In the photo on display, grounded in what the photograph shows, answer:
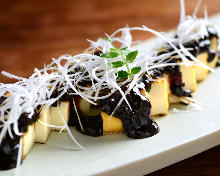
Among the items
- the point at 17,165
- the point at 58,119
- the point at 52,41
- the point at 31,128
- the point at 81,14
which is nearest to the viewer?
the point at 17,165

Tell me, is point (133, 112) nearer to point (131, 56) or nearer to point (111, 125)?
point (111, 125)

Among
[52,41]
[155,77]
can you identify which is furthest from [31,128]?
[52,41]

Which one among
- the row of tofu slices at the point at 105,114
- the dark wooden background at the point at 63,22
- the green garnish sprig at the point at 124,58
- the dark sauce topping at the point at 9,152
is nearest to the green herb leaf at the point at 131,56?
the green garnish sprig at the point at 124,58

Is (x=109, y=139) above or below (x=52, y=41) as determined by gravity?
below

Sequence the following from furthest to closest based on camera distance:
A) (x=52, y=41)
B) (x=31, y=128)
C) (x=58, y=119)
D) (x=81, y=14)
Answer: (x=81, y=14) < (x=52, y=41) < (x=58, y=119) < (x=31, y=128)

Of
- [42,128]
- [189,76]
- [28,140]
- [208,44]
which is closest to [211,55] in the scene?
[208,44]

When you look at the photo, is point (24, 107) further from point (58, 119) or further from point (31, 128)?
point (58, 119)

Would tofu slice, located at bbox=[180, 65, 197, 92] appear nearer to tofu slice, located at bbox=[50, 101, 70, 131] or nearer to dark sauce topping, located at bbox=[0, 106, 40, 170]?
tofu slice, located at bbox=[50, 101, 70, 131]
